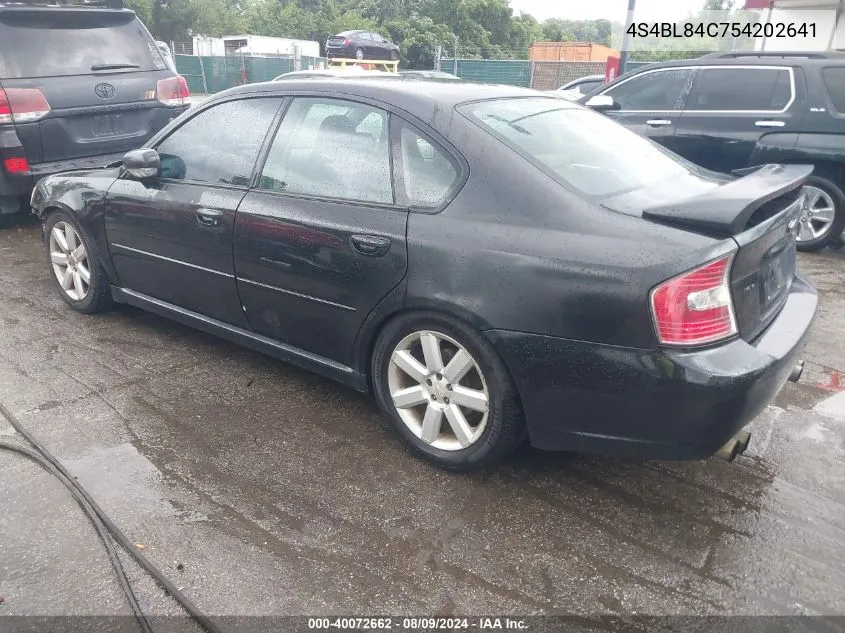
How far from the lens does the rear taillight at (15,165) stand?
5.97m

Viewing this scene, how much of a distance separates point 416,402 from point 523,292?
77 cm

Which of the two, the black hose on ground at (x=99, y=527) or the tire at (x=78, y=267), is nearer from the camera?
the black hose on ground at (x=99, y=527)

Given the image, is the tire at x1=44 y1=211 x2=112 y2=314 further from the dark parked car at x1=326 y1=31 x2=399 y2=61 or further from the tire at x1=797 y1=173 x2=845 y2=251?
the dark parked car at x1=326 y1=31 x2=399 y2=61

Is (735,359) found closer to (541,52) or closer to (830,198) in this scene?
(830,198)

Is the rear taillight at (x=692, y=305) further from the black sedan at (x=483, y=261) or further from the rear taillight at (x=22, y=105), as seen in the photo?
the rear taillight at (x=22, y=105)

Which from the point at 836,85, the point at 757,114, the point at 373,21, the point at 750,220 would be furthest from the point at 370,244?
the point at 373,21

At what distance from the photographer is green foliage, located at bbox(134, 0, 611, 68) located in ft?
152

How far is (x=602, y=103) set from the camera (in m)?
6.68

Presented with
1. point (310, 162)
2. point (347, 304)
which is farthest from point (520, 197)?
point (310, 162)

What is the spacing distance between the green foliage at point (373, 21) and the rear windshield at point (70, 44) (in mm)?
38429

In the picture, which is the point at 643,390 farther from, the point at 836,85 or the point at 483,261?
the point at 836,85

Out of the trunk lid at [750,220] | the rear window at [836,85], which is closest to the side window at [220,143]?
the trunk lid at [750,220]

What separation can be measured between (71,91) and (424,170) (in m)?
4.82

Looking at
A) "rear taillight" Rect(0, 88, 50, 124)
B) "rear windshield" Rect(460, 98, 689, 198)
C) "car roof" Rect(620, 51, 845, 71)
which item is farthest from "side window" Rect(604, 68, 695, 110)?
"rear taillight" Rect(0, 88, 50, 124)
